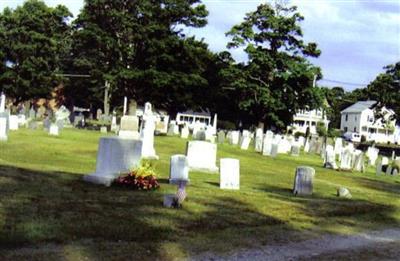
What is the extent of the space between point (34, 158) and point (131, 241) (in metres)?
11.9

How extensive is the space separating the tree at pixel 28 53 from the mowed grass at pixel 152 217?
187 feet

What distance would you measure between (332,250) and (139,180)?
5.37m

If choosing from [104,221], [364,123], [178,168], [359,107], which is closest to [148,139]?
[178,168]

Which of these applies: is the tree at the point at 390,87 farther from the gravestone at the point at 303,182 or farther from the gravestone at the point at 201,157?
the gravestone at the point at 303,182

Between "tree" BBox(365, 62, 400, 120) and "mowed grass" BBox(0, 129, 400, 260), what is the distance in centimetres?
5842

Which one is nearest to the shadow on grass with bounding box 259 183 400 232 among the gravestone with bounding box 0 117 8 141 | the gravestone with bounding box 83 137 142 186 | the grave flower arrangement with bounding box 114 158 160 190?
the grave flower arrangement with bounding box 114 158 160 190

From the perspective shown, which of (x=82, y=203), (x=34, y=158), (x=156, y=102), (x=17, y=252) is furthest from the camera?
(x=156, y=102)

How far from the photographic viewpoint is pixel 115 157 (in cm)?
1373

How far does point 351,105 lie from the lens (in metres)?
130

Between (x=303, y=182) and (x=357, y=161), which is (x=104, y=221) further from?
(x=357, y=161)

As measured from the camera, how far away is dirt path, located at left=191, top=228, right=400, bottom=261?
25.9ft

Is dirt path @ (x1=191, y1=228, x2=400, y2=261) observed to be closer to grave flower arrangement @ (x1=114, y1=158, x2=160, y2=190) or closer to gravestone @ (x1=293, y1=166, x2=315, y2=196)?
grave flower arrangement @ (x1=114, y1=158, x2=160, y2=190)

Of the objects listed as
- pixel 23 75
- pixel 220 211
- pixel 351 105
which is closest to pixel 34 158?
pixel 220 211

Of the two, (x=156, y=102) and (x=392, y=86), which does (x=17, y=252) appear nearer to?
(x=156, y=102)
